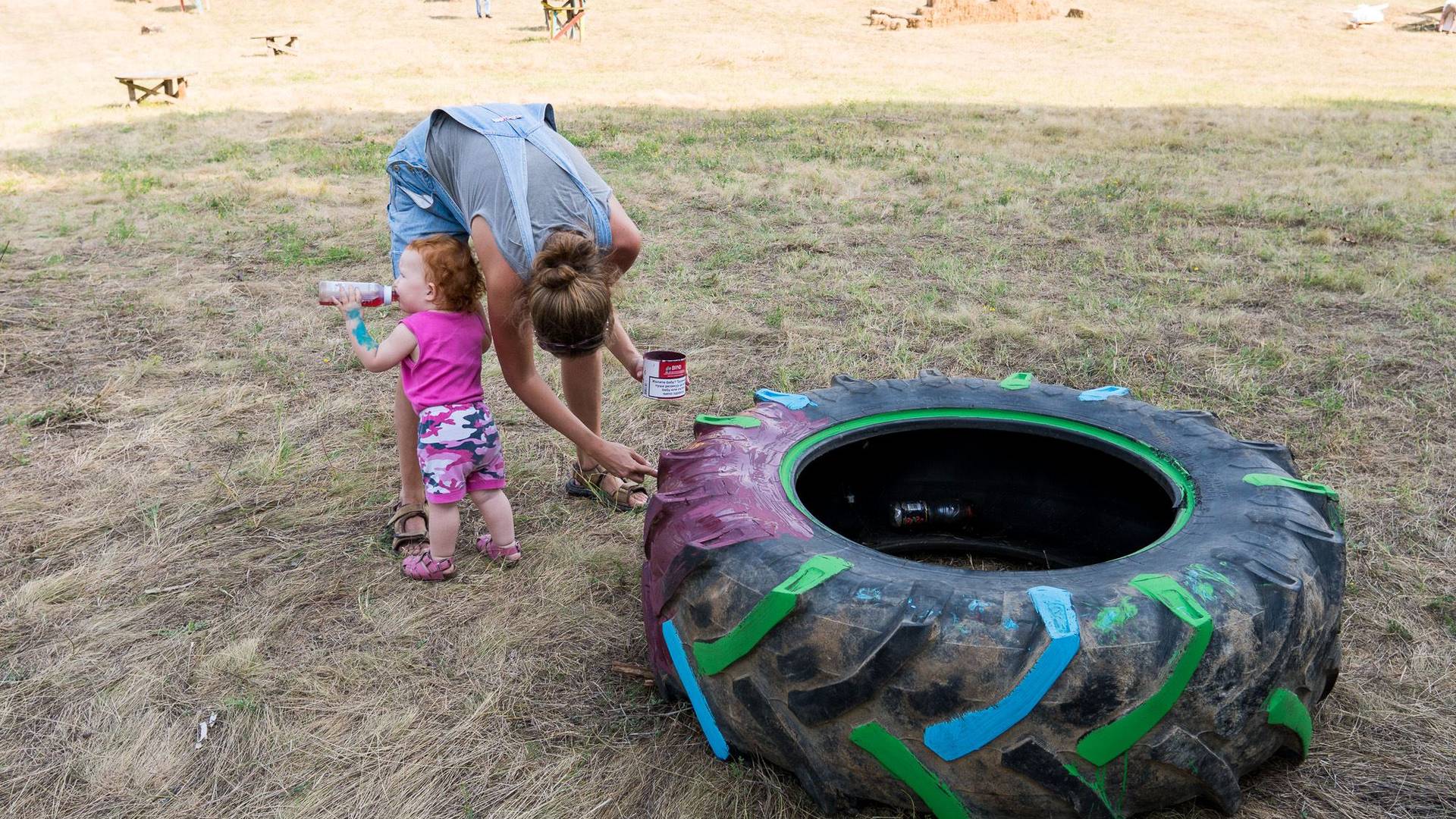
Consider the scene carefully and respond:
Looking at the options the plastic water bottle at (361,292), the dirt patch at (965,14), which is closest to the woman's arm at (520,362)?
the plastic water bottle at (361,292)

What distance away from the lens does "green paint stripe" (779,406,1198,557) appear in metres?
2.26

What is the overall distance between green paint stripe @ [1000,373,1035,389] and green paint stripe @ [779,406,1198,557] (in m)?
0.10

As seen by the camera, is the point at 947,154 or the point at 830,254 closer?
the point at 830,254

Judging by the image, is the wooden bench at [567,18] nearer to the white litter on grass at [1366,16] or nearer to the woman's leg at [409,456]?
the white litter on grass at [1366,16]

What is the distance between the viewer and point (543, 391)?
2572 millimetres

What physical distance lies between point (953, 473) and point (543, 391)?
1.19 metres

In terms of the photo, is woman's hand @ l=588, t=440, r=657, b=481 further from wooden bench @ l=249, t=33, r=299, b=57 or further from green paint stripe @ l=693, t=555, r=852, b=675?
wooden bench @ l=249, t=33, r=299, b=57

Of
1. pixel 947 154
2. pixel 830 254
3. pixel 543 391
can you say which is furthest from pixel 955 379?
pixel 947 154

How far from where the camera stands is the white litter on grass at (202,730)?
220cm

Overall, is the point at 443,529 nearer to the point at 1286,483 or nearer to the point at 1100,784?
the point at 1100,784

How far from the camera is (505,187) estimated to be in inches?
97.0

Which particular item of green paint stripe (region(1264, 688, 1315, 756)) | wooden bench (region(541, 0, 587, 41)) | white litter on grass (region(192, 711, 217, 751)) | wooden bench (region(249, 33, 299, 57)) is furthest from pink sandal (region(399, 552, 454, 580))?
wooden bench (region(541, 0, 587, 41))

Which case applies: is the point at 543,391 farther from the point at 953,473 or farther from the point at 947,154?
the point at 947,154

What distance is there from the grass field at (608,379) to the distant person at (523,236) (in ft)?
1.58
